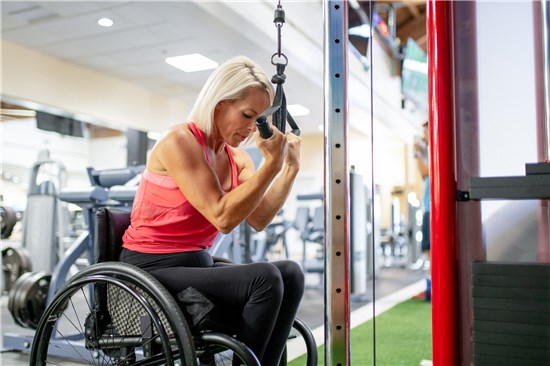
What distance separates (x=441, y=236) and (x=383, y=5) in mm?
8555

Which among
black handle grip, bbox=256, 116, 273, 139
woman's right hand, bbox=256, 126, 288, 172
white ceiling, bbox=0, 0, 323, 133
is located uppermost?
white ceiling, bbox=0, 0, 323, 133

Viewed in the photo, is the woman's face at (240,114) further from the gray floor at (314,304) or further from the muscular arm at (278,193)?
the gray floor at (314,304)

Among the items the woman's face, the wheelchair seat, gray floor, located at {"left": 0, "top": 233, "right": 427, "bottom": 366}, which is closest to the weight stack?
gray floor, located at {"left": 0, "top": 233, "right": 427, "bottom": 366}

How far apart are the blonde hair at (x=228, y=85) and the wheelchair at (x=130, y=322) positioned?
0.37m

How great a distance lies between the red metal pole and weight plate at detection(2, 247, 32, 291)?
11.6ft

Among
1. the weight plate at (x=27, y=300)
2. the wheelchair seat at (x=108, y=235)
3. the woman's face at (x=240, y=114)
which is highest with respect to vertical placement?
the woman's face at (x=240, y=114)

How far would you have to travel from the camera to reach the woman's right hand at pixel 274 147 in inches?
46.1

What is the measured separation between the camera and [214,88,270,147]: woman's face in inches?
51.6

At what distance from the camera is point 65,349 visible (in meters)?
2.42

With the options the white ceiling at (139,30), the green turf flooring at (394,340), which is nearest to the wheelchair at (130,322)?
the green turf flooring at (394,340)

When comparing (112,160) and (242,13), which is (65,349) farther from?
(112,160)

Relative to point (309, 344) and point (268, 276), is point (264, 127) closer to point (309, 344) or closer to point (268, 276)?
point (268, 276)

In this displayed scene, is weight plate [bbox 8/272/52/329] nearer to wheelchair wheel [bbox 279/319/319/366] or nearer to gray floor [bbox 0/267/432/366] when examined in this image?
gray floor [bbox 0/267/432/366]

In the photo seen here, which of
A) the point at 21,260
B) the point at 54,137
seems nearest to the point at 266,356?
the point at 21,260
